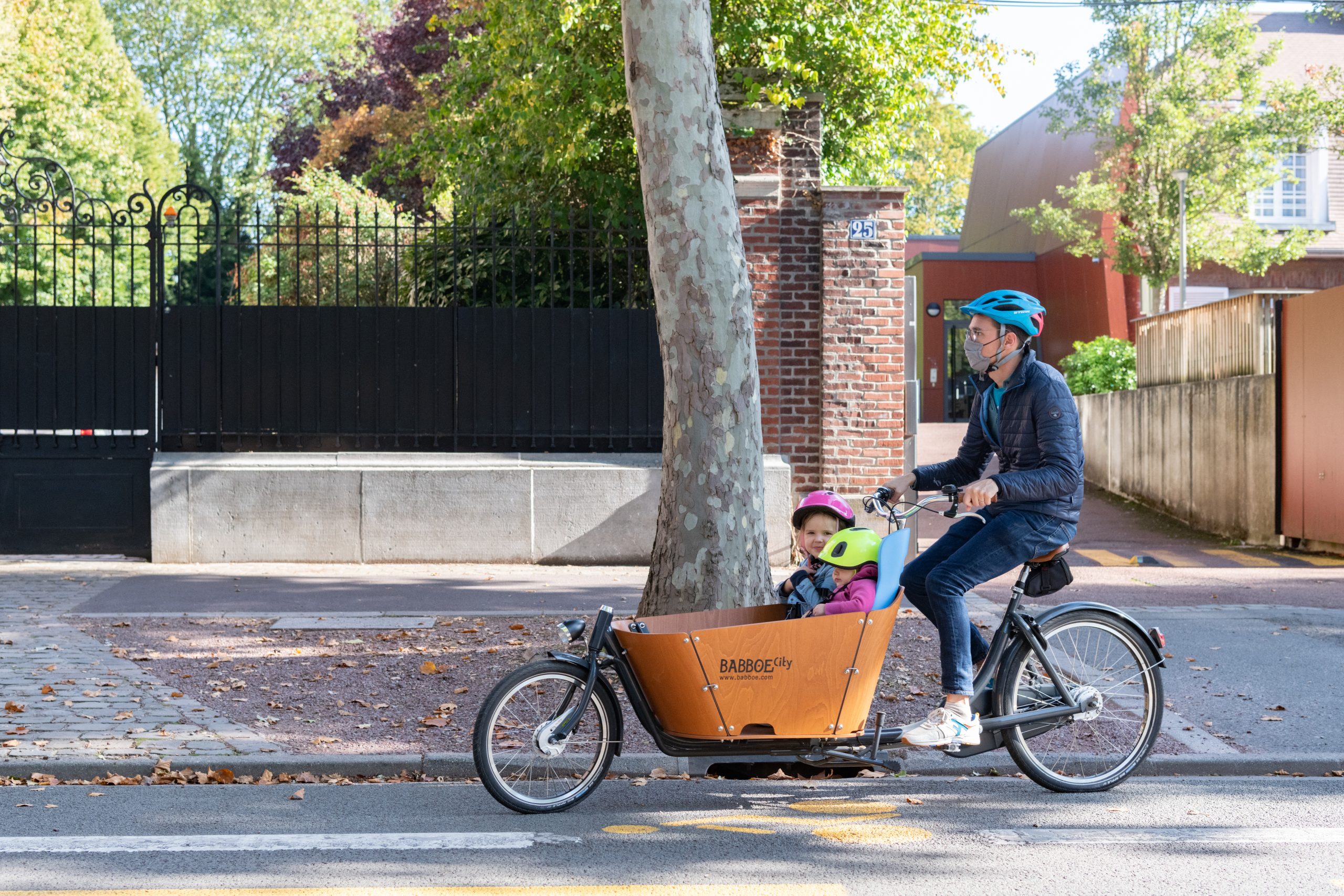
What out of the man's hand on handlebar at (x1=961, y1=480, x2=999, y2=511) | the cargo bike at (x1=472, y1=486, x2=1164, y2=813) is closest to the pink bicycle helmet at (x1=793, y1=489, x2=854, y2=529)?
the cargo bike at (x1=472, y1=486, x2=1164, y2=813)

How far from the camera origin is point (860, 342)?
1185 cm

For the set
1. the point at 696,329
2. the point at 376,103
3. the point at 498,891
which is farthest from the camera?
the point at 376,103

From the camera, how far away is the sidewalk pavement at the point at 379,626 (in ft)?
19.1

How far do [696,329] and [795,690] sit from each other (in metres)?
2.67

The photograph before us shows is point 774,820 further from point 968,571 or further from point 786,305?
point 786,305

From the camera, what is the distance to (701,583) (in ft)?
23.0

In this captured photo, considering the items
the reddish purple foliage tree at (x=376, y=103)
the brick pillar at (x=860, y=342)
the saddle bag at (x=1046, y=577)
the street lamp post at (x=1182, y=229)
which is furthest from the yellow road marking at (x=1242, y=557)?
the street lamp post at (x=1182, y=229)

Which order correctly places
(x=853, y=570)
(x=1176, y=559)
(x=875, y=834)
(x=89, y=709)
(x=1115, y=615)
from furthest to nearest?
(x=1176, y=559)
(x=89, y=709)
(x=1115, y=615)
(x=853, y=570)
(x=875, y=834)

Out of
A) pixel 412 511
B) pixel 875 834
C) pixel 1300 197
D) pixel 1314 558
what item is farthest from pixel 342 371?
pixel 1300 197

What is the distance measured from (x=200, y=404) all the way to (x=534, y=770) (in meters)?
7.96

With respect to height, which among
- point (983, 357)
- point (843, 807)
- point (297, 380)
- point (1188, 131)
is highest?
point (1188, 131)

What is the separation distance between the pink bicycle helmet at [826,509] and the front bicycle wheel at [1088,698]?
2.77 feet

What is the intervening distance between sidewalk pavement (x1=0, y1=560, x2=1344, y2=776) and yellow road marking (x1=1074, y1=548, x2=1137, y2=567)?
0.91m

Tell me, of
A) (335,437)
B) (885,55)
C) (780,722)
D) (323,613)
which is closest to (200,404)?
(335,437)
